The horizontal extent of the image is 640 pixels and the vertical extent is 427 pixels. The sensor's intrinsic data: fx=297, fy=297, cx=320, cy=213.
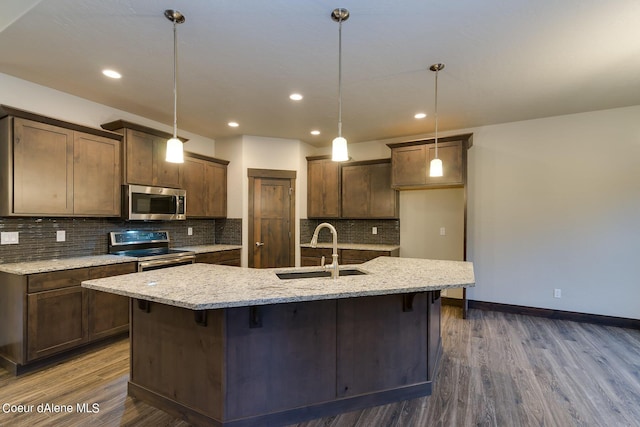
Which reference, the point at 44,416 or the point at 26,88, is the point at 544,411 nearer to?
the point at 44,416

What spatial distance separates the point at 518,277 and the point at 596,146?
1940 millimetres

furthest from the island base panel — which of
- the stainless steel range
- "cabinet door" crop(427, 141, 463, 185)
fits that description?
"cabinet door" crop(427, 141, 463, 185)

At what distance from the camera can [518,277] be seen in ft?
13.7

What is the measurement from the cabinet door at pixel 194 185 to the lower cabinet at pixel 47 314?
1.54 metres

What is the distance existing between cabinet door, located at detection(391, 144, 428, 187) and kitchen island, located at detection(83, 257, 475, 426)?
226cm

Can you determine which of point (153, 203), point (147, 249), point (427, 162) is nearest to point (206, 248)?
point (147, 249)

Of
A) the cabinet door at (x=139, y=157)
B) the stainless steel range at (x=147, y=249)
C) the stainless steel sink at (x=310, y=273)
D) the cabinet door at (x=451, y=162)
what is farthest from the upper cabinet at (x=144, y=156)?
the cabinet door at (x=451, y=162)

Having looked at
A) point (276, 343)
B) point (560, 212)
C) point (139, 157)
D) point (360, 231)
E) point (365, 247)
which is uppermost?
point (139, 157)

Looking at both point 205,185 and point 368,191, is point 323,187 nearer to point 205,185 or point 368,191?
point 368,191

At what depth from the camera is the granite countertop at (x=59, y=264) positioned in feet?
A: 8.38

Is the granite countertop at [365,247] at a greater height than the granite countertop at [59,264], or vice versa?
the granite countertop at [59,264]

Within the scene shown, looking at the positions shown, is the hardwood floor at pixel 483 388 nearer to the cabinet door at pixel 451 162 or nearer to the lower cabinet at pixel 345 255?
the lower cabinet at pixel 345 255

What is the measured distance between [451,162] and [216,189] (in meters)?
3.57

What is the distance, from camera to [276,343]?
1.93 meters
